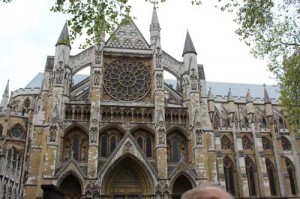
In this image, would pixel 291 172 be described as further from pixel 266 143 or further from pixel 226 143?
pixel 226 143

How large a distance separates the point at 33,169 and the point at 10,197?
17.0ft

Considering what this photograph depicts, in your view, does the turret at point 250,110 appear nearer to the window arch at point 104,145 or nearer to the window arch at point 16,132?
the window arch at point 104,145

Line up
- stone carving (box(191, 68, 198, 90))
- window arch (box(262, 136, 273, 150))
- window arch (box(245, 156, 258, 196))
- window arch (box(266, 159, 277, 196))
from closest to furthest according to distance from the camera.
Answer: stone carving (box(191, 68, 198, 90)), window arch (box(245, 156, 258, 196)), window arch (box(266, 159, 277, 196)), window arch (box(262, 136, 273, 150))

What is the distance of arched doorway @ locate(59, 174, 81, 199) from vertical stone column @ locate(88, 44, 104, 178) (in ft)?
6.01

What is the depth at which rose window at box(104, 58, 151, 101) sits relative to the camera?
26906 millimetres

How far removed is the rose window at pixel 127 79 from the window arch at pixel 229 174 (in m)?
15.4

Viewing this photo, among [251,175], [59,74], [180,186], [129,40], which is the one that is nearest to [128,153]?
[180,186]

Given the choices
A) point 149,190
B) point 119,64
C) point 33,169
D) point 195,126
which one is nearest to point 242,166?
point 195,126

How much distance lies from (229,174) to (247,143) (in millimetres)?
4750

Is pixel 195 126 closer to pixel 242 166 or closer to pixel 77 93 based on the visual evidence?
pixel 77 93

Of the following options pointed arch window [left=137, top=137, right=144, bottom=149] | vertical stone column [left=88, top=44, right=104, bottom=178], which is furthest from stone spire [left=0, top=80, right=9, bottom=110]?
pointed arch window [left=137, top=137, right=144, bottom=149]

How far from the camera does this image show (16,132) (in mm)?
34906

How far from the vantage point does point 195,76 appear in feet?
90.6

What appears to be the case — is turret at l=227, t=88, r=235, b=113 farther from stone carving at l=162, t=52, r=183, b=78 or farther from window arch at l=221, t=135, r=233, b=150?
stone carving at l=162, t=52, r=183, b=78
